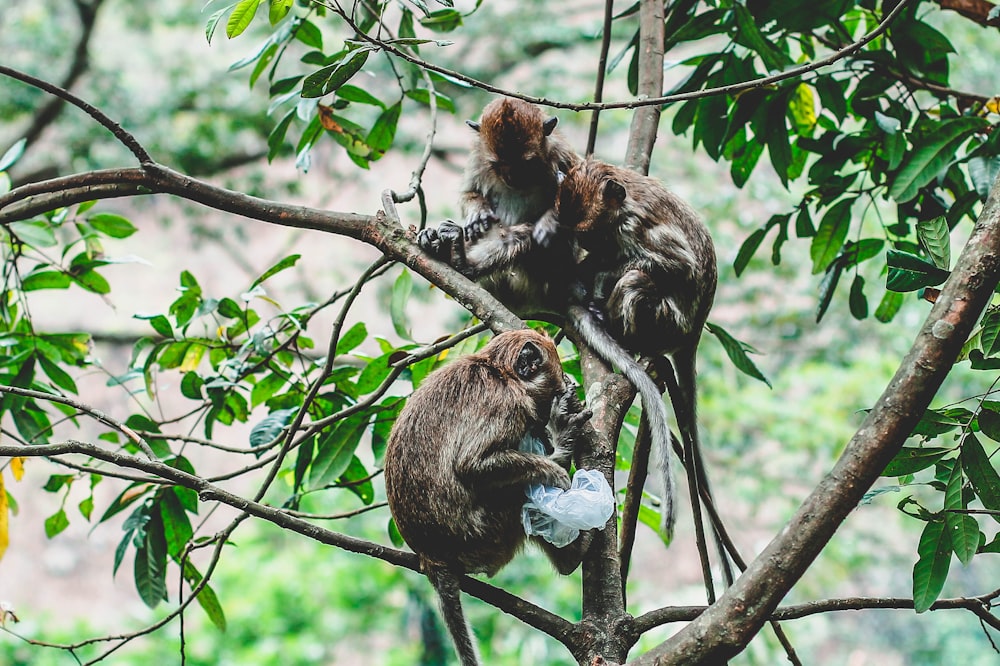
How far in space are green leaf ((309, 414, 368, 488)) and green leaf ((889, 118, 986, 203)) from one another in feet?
4.92

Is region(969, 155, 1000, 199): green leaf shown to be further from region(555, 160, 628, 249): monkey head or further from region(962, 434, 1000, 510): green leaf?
region(555, 160, 628, 249): monkey head

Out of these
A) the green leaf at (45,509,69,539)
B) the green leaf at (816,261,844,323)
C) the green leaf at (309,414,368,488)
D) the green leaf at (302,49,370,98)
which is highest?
the green leaf at (816,261,844,323)

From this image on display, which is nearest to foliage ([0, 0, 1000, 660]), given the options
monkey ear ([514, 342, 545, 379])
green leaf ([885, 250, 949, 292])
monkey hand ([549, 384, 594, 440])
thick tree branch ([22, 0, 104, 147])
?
monkey ear ([514, 342, 545, 379])

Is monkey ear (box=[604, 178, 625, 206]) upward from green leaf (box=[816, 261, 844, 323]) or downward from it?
upward

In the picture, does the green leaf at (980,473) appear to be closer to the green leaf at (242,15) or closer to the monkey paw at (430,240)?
the monkey paw at (430,240)

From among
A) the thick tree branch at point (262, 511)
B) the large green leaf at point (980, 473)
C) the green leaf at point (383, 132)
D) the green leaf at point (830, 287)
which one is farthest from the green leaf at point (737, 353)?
the thick tree branch at point (262, 511)

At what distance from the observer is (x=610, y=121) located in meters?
8.57

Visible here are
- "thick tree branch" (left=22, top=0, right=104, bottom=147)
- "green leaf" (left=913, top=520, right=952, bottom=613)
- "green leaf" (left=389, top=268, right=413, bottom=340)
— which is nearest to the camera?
"green leaf" (left=913, top=520, right=952, bottom=613)

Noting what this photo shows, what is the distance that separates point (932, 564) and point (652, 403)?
0.70 m

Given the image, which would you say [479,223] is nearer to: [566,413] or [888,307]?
[566,413]

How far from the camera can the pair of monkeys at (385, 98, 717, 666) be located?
6.56ft

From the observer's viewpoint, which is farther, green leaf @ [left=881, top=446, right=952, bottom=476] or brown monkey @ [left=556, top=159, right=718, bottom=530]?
brown monkey @ [left=556, top=159, right=718, bottom=530]

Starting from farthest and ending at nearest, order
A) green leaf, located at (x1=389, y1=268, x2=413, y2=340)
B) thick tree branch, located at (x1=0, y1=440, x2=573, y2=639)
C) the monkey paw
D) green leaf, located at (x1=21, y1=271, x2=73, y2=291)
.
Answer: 1. green leaf, located at (x1=389, y1=268, x2=413, y2=340)
2. green leaf, located at (x1=21, y1=271, x2=73, y2=291)
3. the monkey paw
4. thick tree branch, located at (x1=0, y1=440, x2=573, y2=639)

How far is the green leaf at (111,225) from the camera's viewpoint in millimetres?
2777
